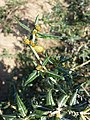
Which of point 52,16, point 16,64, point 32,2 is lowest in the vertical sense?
point 16,64

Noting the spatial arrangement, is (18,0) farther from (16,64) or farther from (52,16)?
(16,64)

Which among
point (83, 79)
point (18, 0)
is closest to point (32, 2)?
point (18, 0)

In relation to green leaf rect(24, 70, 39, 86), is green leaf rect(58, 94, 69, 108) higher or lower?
lower

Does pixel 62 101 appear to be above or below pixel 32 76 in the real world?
below

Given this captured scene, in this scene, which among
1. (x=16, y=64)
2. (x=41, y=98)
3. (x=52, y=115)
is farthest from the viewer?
(x=16, y=64)

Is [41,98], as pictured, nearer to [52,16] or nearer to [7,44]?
[7,44]

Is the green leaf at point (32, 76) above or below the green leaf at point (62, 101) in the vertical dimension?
above

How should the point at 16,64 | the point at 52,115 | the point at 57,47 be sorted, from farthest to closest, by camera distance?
the point at 57,47 < the point at 16,64 < the point at 52,115

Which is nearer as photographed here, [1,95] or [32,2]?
[1,95]

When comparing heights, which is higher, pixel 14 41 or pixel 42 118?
pixel 14 41
